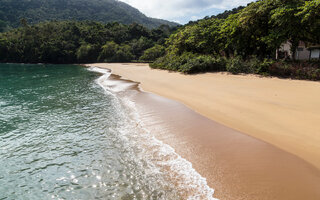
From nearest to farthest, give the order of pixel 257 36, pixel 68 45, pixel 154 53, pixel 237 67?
1. pixel 237 67
2. pixel 257 36
3. pixel 154 53
4. pixel 68 45

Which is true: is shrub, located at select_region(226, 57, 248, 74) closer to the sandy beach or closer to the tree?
the sandy beach

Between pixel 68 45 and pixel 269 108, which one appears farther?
pixel 68 45

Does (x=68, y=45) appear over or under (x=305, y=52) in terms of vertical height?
over

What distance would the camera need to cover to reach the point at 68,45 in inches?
2778

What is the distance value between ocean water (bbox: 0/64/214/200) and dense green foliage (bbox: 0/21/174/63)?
56.7 meters

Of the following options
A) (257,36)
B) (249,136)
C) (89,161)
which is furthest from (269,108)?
(257,36)

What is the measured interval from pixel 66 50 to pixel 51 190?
74151mm

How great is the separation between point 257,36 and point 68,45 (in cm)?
6870

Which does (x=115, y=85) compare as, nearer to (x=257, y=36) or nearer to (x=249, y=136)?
(x=257, y=36)

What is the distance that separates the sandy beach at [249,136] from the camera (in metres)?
4.50

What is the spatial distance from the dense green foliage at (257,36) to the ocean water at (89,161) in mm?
12939

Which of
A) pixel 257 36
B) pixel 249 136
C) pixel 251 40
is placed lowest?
pixel 249 136

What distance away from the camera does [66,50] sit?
69188mm

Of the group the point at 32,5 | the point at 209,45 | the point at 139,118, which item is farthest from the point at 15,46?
the point at 32,5
